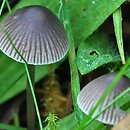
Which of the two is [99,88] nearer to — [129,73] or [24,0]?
[129,73]

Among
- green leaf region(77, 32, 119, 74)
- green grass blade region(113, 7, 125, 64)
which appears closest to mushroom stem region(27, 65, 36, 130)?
green leaf region(77, 32, 119, 74)

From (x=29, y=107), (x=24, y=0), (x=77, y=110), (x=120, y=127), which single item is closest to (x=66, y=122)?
(x=77, y=110)

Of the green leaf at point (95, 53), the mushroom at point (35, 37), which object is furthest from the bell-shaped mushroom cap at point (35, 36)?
the green leaf at point (95, 53)

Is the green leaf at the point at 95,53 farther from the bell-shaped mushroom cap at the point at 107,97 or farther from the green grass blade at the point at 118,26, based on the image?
the bell-shaped mushroom cap at the point at 107,97

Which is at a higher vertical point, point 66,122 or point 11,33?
point 11,33

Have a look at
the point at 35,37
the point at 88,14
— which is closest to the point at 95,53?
the point at 88,14
